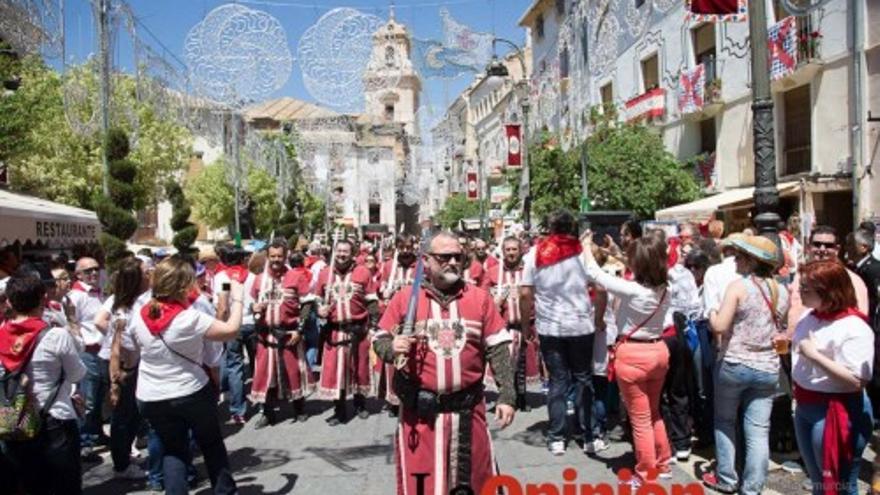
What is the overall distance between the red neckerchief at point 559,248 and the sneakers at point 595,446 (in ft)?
5.10

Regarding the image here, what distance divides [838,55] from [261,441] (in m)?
15.3

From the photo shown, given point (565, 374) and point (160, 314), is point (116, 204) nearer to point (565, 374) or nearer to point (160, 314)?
point (160, 314)

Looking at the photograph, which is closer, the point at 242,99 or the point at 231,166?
the point at 242,99

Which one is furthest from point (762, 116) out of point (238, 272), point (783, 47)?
point (783, 47)

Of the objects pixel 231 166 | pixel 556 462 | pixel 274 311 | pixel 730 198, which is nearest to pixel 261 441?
pixel 274 311

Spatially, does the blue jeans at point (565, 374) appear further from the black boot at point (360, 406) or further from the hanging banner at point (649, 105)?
the hanging banner at point (649, 105)

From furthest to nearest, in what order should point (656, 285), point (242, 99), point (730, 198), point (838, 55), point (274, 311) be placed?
1. point (730, 198)
2. point (838, 55)
3. point (242, 99)
4. point (274, 311)
5. point (656, 285)

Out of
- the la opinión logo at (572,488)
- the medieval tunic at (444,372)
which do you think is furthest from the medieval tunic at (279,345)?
the medieval tunic at (444,372)

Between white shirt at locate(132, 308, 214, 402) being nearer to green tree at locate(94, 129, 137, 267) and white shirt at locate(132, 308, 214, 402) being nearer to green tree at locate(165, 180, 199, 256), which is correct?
green tree at locate(94, 129, 137, 267)

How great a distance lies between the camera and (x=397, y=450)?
164 inches

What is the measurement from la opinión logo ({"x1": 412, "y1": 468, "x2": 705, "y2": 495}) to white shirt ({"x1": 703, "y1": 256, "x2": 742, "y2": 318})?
120cm

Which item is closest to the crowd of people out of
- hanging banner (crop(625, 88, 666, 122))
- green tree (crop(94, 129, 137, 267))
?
green tree (crop(94, 129, 137, 267))

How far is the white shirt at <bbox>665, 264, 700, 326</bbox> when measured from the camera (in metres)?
6.18

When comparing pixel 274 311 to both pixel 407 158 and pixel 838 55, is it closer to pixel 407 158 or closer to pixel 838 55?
pixel 838 55
